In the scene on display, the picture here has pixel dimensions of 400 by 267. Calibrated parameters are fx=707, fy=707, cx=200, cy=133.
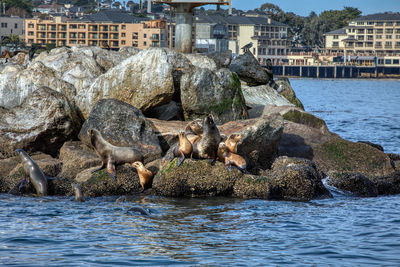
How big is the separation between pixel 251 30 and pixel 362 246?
15601 cm

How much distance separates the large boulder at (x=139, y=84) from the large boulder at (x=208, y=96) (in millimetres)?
575

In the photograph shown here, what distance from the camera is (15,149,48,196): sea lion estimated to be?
1645cm

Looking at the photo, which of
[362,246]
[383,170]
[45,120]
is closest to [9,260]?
[362,246]

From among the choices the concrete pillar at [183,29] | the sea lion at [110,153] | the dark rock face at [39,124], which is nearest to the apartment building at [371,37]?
the concrete pillar at [183,29]

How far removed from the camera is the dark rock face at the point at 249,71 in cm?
2825

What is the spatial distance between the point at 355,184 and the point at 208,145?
12.5 feet

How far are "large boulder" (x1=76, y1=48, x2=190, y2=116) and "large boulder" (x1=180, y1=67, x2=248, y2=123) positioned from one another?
57 centimetres

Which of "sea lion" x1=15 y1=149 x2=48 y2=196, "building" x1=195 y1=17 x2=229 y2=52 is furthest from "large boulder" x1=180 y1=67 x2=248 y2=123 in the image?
"building" x1=195 y1=17 x2=229 y2=52

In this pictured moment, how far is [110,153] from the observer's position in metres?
17.3

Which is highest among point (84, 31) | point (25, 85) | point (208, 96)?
point (84, 31)

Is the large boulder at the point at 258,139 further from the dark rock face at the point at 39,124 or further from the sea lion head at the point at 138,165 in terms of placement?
the dark rock face at the point at 39,124

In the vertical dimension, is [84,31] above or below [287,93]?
above

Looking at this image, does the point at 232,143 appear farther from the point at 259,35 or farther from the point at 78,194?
the point at 259,35

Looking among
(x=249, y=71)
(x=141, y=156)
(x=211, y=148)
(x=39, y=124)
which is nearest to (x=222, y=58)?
(x=249, y=71)
